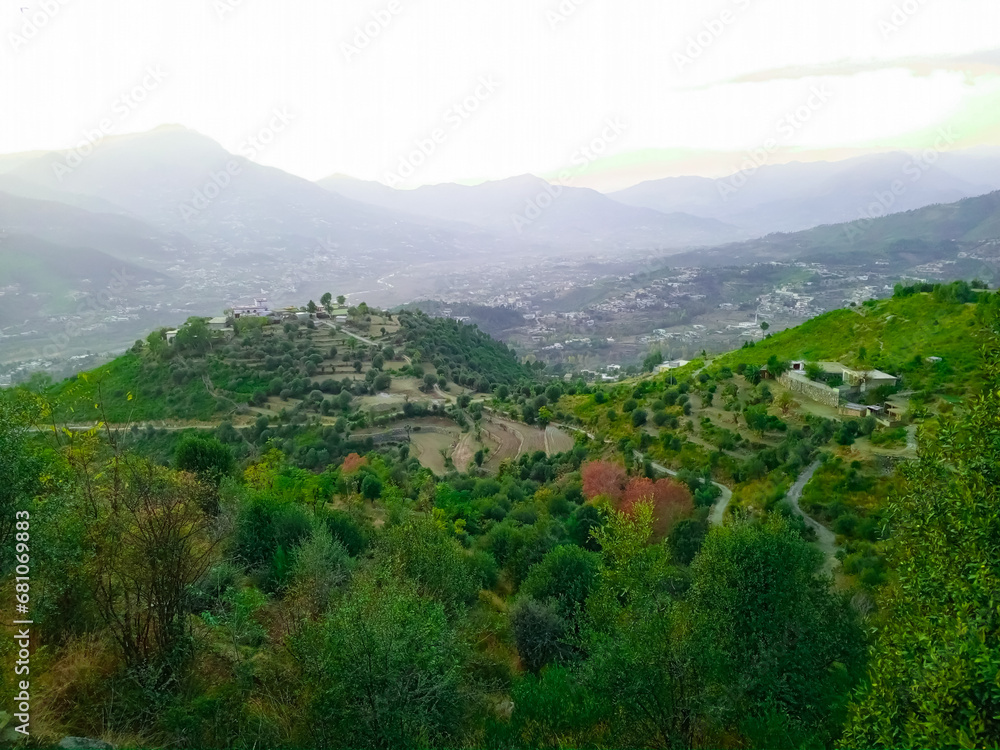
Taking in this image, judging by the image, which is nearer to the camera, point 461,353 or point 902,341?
point 902,341

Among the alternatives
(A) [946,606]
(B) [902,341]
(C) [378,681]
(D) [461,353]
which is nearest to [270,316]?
(D) [461,353]

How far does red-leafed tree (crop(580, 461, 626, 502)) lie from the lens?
2608 cm

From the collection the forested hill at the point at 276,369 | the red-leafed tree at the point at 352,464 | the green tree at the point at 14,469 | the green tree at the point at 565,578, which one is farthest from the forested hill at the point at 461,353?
the green tree at the point at 14,469

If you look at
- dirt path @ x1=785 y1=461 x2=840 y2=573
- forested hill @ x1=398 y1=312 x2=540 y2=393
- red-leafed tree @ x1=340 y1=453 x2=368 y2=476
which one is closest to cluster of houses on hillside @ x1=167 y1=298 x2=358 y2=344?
forested hill @ x1=398 y1=312 x2=540 y2=393

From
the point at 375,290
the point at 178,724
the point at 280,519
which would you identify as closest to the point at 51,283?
the point at 375,290

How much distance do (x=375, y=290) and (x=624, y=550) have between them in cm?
16707

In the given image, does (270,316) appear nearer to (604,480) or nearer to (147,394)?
(147,394)

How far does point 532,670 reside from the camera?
41.6ft

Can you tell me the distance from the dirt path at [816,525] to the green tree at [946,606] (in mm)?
11857

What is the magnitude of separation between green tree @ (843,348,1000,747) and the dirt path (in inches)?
467

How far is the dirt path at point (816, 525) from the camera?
732 inches

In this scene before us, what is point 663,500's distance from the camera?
24.0m

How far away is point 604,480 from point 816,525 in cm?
914

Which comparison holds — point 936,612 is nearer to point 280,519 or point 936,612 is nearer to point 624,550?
point 624,550
